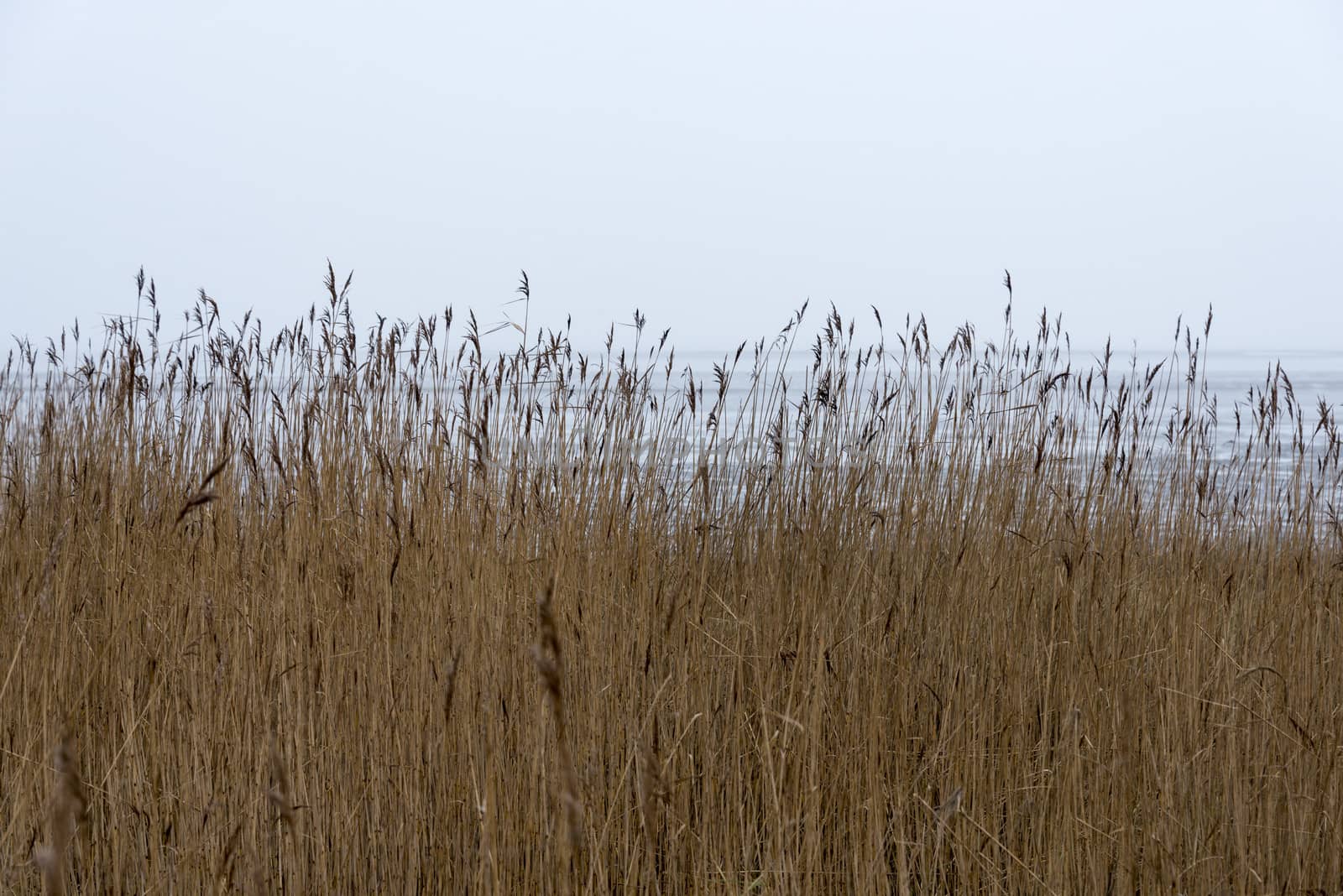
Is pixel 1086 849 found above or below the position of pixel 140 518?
below

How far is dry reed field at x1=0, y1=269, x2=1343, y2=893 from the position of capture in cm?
158

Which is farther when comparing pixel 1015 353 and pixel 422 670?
pixel 1015 353

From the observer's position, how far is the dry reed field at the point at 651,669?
1.58 meters

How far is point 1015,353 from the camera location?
348 centimetres

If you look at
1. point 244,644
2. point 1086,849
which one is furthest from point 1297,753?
point 244,644

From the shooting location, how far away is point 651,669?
2.05m

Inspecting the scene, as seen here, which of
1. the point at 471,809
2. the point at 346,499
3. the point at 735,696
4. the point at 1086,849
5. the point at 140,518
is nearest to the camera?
the point at 1086,849

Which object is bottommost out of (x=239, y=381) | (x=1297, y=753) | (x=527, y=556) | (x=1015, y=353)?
(x=1297, y=753)

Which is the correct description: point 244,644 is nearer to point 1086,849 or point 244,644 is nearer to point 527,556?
point 527,556

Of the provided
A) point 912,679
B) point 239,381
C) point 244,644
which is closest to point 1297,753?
point 912,679

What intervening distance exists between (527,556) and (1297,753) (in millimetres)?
1641

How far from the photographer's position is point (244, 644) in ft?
6.43

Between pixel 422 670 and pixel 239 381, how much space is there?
137 cm

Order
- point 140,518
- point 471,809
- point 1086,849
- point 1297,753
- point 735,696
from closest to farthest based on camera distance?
point 1086,849, point 471,809, point 1297,753, point 735,696, point 140,518
